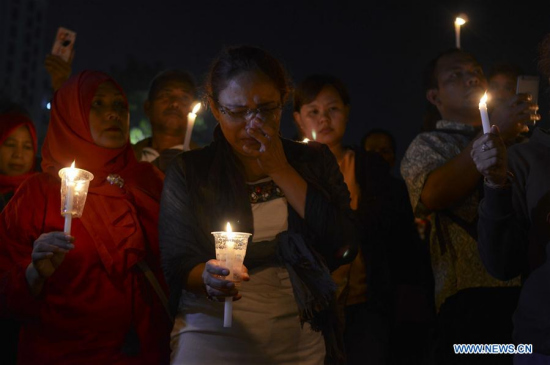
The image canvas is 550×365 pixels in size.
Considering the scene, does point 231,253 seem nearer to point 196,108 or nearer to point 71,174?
point 71,174

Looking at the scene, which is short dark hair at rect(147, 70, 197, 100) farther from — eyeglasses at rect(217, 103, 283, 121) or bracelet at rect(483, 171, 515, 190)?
bracelet at rect(483, 171, 515, 190)

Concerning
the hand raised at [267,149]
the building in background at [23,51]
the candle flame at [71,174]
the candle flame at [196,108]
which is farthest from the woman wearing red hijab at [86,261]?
the building in background at [23,51]

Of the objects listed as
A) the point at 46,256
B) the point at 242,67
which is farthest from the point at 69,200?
the point at 242,67

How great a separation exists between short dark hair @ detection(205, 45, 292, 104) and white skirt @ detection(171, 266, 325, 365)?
2.90 feet

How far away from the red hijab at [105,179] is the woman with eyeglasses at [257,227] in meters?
0.73

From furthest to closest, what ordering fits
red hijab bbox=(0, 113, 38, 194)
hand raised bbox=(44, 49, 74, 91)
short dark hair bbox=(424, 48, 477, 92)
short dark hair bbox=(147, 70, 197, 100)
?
short dark hair bbox=(147, 70, 197, 100)
hand raised bbox=(44, 49, 74, 91)
red hijab bbox=(0, 113, 38, 194)
short dark hair bbox=(424, 48, 477, 92)

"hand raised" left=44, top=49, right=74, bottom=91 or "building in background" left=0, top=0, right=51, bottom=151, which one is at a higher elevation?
"building in background" left=0, top=0, right=51, bottom=151

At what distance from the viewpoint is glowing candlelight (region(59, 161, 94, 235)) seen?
2.67 metres

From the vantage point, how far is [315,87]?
4531 mm

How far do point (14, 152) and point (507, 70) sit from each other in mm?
4022

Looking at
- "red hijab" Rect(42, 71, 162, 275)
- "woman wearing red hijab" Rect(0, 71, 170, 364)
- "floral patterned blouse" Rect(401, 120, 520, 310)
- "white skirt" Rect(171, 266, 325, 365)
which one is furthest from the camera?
"floral patterned blouse" Rect(401, 120, 520, 310)

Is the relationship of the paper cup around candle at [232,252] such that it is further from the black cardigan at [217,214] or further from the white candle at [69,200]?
the white candle at [69,200]

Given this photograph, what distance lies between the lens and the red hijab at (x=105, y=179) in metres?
3.38

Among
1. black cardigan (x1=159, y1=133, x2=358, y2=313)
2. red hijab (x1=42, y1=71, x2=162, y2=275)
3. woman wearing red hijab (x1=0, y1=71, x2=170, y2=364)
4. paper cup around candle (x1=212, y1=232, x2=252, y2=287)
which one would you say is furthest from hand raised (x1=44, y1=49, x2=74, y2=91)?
paper cup around candle (x1=212, y1=232, x2=252, y2=287)
